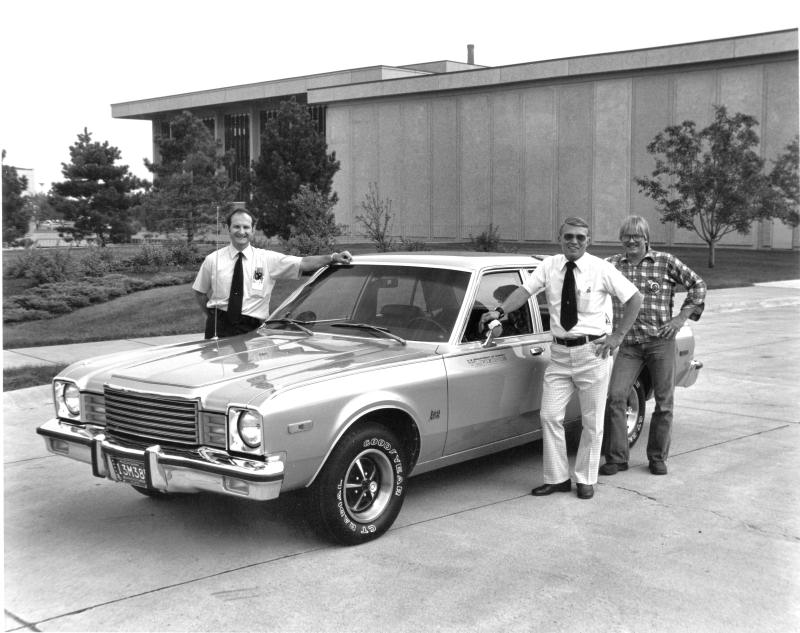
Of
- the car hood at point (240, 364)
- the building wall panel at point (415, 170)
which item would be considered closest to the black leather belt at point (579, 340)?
the car hood at point (240, 364)

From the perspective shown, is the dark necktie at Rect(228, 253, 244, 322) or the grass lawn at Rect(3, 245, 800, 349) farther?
the grass lawn at Rect(3, 245, 800, 349)

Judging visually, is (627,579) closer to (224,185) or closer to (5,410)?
(5,410)

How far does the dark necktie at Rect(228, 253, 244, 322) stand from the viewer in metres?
6.71

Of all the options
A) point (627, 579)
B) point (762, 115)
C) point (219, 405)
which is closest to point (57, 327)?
point (219, 405)

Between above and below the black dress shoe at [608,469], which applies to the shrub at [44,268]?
above

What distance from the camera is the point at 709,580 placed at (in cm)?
467

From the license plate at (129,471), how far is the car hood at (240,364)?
389mm

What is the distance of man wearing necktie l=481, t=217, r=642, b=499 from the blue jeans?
1.68ft

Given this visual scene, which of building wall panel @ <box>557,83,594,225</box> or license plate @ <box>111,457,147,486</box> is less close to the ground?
building wall panel @ <box>557,83,594,225</box>

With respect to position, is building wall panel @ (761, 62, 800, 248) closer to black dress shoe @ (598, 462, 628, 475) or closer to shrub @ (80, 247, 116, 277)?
shrub @ (80, 247, 116, 277)

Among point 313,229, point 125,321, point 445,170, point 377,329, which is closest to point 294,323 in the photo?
point 377,329

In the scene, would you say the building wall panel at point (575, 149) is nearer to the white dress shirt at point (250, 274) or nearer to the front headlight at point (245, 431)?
the white dress shirt at point (250, 274)

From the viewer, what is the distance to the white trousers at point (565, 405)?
5996 mm

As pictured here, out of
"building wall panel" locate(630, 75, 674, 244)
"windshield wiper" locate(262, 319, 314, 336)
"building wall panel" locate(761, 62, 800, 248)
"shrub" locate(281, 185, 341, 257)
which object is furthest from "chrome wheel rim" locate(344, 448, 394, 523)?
"building wall panel" locate(630, 75, 674, 244)
